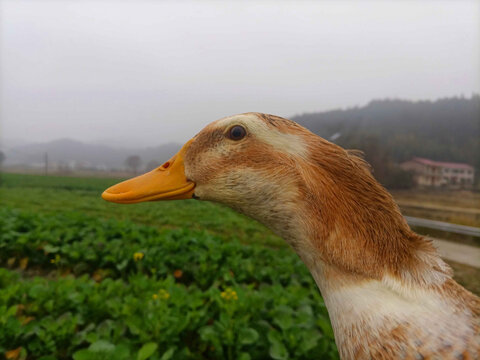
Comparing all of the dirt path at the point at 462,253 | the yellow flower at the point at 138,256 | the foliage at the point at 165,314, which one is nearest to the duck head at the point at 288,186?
the foliage at the point at 165,314

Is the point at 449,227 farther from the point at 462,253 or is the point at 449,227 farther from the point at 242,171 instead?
the point at 242,171

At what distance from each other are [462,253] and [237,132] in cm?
458

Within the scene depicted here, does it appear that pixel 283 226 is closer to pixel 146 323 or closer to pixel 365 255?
pixel 365 255

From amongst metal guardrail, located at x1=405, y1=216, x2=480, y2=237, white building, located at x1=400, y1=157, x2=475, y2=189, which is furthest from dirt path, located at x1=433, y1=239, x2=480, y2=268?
white building, located at x1=400, y1=157, x2=475, y2=189

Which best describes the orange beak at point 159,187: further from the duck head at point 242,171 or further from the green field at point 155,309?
the green field at point 155,309

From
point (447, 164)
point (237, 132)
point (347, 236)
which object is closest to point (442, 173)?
point (447, 164)

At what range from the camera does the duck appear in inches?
25.3

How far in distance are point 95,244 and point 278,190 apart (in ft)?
11.9

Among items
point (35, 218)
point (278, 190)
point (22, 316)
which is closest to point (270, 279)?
point (22, 316)

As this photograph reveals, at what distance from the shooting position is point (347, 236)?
0.72m

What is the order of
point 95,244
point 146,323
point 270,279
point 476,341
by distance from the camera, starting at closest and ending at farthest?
Result: 1. point 476,341
2. point 146,323
3. point 270,279
4. point 95,244

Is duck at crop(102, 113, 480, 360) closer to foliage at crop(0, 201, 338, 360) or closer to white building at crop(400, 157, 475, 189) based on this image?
foliage at crop(0, 201, 338, 360)

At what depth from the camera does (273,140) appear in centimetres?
83

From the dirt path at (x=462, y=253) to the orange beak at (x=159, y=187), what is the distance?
4.09 metres
